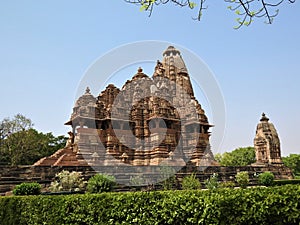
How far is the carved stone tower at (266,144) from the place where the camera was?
36.1 metres

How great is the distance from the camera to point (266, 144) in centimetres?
3650

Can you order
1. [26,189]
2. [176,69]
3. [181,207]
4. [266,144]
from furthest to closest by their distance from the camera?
[176,69], [266,144], [26,189], [181,207]

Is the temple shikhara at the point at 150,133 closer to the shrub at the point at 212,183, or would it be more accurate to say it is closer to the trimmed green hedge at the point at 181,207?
the shrub at the point at 212,183

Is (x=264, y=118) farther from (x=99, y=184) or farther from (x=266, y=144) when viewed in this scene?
(x=99, y=184)

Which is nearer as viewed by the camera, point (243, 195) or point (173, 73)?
point (243, 195)

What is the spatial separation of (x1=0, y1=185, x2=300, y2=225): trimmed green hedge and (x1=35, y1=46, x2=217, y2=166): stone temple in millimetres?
20020

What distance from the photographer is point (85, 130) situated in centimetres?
3056

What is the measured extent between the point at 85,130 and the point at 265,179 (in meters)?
18.0

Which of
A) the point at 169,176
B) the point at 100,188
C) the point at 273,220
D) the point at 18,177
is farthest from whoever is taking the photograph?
the point at 169,176

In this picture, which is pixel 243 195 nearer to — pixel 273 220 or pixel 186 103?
pixel 273 220

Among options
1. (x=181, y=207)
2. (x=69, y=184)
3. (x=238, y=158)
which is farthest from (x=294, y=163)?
(x=181, y=207)

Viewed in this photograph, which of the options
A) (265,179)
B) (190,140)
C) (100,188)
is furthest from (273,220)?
(190,140)

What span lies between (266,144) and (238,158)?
2375 centimetres

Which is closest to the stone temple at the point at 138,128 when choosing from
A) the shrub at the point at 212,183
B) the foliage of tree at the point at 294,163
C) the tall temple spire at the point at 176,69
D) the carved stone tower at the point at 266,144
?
the tall temple spire at the point at 176,69
